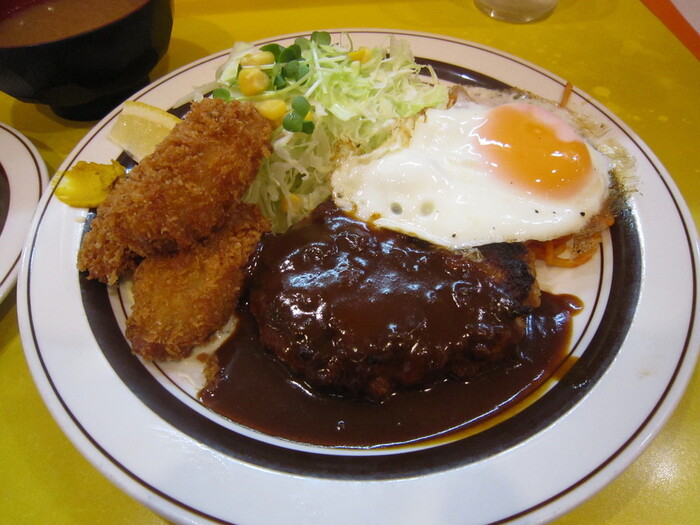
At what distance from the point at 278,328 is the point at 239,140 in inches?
32.4

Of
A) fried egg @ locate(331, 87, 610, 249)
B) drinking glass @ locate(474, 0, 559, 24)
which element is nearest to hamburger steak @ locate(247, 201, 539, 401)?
fried egg @ locate(331, 87, 610, 249)

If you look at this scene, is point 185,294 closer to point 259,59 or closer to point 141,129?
point 141,129

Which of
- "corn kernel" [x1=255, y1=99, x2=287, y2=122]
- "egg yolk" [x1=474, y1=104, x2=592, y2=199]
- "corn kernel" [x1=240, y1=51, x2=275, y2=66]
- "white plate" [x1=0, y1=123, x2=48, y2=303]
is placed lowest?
"white plate" [x1=0, y1=123, x2=48, y2=303]

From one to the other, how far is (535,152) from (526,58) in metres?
1.30

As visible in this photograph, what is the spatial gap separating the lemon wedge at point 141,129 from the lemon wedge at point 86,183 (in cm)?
15

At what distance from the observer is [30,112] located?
292cm

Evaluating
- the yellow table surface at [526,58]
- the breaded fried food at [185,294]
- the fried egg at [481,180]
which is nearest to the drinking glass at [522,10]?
the yellow table surface at [526,58]

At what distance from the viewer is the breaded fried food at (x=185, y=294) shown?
1810mm

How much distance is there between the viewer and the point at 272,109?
219 cm

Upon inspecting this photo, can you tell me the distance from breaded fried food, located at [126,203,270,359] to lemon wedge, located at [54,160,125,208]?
47cm

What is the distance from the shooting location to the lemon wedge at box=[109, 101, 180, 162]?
2312mm

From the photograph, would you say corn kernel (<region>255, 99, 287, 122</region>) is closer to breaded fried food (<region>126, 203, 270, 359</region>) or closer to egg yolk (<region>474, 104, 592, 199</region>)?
breaded fried food (<region>126, 203, 270, 359</region>)

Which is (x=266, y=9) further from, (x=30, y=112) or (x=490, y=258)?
(x=490, y=258)

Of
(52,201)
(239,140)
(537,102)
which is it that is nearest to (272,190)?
(239,140)
